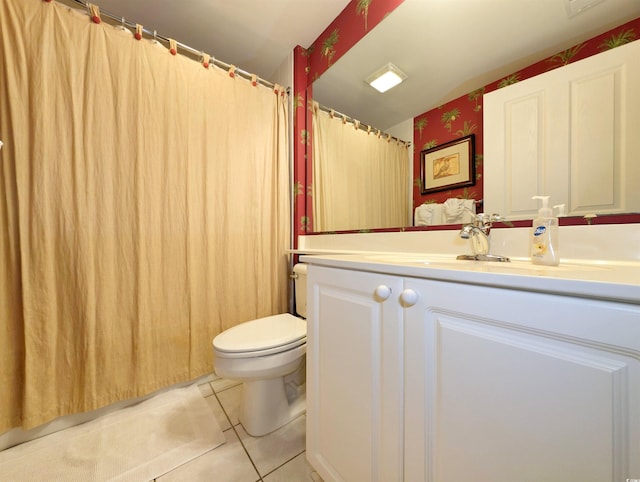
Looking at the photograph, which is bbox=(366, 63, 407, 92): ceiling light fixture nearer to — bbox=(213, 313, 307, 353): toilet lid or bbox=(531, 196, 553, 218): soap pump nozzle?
bbox=(531, 196, 553, 218): soap pump nozzle

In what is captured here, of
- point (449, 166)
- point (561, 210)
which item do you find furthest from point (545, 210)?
point (449, 166)

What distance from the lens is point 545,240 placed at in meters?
0.62

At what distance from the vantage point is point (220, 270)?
140 centimetres

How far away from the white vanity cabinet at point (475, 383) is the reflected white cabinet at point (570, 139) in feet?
1.81

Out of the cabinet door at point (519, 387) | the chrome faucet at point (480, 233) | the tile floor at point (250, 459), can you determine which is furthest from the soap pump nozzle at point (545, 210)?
the tile floor at point (250, 459)

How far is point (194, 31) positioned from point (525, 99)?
1838 mm

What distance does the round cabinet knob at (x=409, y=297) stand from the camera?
19.3 inches

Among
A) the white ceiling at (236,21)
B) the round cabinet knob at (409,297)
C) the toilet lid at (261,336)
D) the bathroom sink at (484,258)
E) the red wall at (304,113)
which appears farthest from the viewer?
the red wall at (304,113)

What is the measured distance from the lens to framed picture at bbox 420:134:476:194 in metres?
0.87

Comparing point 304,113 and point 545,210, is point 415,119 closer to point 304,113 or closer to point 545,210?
point 545,210

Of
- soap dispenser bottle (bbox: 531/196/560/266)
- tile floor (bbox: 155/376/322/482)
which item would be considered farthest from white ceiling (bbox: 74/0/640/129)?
tile floor (bbox: 155/376/322/482)

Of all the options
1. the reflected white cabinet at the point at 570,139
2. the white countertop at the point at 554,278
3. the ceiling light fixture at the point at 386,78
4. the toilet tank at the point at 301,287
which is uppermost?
the ceiling light fixture at the point at 386,78

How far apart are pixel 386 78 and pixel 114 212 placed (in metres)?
1.52

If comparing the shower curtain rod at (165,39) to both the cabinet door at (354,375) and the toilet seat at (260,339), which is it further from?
the toilet seat at (260,339)
